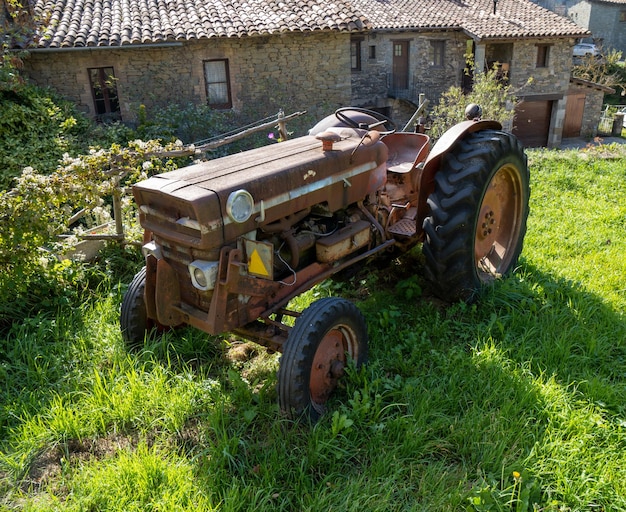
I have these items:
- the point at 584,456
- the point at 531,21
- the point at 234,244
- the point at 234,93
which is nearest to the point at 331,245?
the point at 234,244

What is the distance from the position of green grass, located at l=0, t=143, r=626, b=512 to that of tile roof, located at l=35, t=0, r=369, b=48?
9.77m

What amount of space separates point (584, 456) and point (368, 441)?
108 centimetres

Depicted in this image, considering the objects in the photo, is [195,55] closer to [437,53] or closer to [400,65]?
[400,65]

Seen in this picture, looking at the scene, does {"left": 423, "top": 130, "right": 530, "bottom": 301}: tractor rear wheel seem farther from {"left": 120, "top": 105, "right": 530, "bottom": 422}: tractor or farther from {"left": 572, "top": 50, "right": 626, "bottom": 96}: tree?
{"left": 572, "top": 50, "right": 626, "bottom": 96}: tree

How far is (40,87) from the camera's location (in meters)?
11.8

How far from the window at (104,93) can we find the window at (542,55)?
→ 56.9 ft

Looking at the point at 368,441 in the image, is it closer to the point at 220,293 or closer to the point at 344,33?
the point at 220,293

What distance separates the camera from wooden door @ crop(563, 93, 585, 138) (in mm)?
23344

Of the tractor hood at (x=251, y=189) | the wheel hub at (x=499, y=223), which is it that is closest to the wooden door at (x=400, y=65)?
the wheel hub at (x=499, y=223)

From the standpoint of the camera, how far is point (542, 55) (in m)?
21.5

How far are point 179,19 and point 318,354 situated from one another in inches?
482

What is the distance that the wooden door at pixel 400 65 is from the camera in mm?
21094

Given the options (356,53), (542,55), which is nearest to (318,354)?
(356,53)

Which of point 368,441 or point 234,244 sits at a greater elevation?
point 234,244
